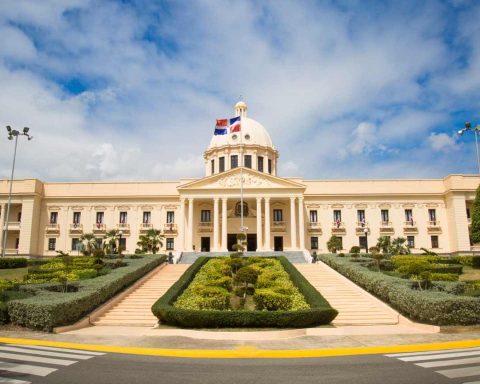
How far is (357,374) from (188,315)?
8423 mm

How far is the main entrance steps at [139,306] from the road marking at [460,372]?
487 inches

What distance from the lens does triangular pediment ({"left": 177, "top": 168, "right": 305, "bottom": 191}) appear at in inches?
1804

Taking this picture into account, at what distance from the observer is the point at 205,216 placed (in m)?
49.3

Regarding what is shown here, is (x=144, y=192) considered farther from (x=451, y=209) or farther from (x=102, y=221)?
(x=451, y=209)

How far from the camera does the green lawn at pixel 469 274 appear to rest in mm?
27923

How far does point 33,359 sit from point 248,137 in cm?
4614

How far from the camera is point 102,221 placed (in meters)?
50.7

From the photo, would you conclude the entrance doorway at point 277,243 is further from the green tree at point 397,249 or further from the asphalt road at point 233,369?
the asphalt road at point 233,369

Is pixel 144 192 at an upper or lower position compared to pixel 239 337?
upper

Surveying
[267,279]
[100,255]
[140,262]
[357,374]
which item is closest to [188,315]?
[267,279]

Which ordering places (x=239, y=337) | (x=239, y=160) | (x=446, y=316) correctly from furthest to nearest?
(x=239, y=160)
(x=446, y=316)
(x=239, y=337)

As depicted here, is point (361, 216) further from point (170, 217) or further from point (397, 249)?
point (170, 217)

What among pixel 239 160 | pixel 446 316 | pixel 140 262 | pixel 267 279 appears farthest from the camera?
pixel 239 160

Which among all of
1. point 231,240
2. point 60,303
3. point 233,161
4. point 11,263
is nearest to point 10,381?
point 60,303
